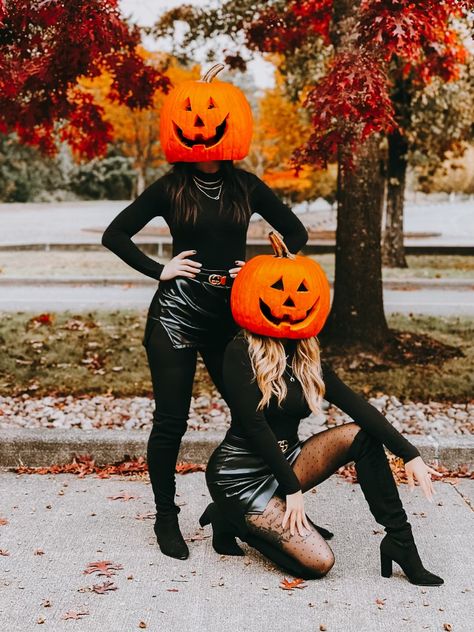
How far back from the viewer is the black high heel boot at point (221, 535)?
13.1 feet

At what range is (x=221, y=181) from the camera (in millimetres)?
4059

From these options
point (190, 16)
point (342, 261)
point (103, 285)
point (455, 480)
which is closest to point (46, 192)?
point (103, 285)

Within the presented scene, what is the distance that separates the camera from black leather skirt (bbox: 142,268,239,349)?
4.02m

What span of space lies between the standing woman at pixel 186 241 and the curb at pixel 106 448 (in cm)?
132

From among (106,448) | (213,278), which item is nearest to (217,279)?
(213,278)

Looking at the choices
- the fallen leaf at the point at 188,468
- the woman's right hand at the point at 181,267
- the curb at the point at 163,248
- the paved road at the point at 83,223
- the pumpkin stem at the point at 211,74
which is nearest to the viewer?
the woman's right hand at the point at 181,267

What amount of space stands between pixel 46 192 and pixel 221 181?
2715 centimetres

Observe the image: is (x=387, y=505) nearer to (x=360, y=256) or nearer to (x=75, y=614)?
(x=75, y=614)

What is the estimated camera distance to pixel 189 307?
13.2 feet

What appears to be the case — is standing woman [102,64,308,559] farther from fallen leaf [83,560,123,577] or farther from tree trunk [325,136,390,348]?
→ tree trunk [325,136,390,348]

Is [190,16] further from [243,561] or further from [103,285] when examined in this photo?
[243,561]

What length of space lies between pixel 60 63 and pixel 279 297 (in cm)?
343

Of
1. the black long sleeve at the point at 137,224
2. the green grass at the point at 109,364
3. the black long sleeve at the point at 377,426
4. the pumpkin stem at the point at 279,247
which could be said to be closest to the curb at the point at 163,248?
the green grass at the point at 109,364

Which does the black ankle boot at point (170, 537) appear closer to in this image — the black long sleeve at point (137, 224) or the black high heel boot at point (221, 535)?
the black high heel boot at point (221, 535)
